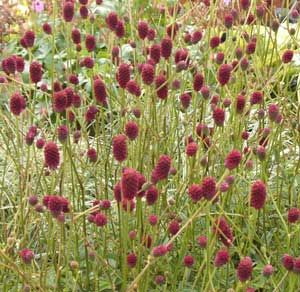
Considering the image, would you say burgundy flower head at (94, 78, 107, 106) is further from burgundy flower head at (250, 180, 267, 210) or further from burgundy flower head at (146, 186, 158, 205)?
burgundy flower head at (250, 180, 267, 210)

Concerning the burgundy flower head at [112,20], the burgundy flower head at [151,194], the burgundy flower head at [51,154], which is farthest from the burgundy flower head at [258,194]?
the burgundy flower head at [112,20]

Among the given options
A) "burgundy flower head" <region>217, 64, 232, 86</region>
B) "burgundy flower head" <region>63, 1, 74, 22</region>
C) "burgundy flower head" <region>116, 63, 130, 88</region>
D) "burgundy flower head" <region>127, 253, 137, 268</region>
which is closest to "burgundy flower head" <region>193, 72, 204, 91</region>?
"burgundy flower head" <region>217, 64, 232, 86</region>

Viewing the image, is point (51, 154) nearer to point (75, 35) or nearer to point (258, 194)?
point (258, 194)

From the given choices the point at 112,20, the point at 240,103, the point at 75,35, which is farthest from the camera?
the point at 75,35

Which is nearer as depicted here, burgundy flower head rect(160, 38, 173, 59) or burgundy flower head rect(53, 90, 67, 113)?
burgundy flower head rect(53, 90, 67, 113)

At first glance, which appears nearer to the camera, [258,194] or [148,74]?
[258,194]

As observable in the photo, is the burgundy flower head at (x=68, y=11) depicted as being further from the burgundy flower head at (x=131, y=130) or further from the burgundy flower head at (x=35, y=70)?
the burgundy flower head at (x=131, y=130)

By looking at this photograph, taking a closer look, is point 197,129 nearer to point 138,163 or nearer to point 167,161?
point 138,163

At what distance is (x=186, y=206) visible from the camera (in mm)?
2158

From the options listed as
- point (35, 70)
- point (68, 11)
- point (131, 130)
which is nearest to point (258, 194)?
point (131, 130)

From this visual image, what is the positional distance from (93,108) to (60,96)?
1.13ft

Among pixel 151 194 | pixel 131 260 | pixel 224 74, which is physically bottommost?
pixel 131 260

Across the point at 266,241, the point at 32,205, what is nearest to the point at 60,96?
the point at 32,205

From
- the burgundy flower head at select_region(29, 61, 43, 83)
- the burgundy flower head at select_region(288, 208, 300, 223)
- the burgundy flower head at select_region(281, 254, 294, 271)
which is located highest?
the burgundy flower head at select_region(29, 61, 43, 83)
